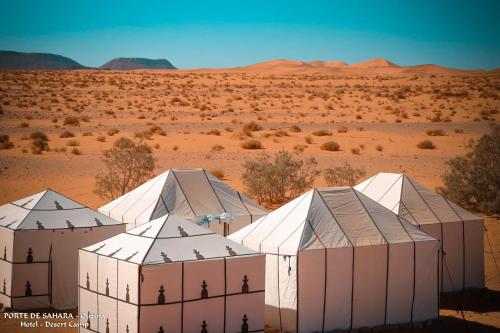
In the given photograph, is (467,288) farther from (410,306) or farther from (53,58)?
(53,58)

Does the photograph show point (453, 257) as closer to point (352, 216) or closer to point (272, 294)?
point (352, 216)

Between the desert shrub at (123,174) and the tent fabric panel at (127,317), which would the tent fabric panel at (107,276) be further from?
the desert shrub at (123,174)

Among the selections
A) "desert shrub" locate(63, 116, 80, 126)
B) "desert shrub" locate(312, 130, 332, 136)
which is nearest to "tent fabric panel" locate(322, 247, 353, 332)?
"desert shrub" locate(312, 130, 332, 136)

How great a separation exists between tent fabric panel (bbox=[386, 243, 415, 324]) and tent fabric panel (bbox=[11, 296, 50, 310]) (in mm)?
6929

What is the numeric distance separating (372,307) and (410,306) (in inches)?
36.3

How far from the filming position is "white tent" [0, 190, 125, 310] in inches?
564

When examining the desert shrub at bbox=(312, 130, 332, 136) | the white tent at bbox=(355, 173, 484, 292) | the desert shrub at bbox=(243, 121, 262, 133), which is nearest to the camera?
the white tent at bbox=(355, 173, 484, 292)

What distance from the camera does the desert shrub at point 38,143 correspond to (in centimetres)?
3781

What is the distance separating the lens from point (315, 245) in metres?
13.3

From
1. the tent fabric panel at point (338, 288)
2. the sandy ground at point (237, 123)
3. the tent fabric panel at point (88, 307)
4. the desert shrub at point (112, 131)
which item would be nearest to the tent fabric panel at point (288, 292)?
the tent fabric panel at point (338, 288)

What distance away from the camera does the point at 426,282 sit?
1434cm

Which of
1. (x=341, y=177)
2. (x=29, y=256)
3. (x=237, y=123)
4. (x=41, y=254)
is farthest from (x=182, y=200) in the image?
(x=237, y=123)

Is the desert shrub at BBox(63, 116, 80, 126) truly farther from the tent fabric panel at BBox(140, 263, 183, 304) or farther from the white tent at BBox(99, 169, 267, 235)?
the tent fabric panel at BBox(140, 263, 183, 304)

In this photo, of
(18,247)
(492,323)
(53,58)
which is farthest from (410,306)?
(53,58)
